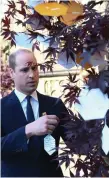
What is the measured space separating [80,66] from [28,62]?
45 cm

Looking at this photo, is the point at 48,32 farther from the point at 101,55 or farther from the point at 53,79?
the point at 53,79

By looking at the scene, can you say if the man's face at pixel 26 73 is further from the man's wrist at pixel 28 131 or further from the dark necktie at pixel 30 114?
the man's wrist at pixel 28 131

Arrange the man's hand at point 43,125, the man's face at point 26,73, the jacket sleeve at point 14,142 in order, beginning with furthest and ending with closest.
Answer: the man's face at point 26,73 < the jacket sleeve at point 14,142 < the man's hand at point 43,125

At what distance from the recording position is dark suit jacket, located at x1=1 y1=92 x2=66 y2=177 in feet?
5.66

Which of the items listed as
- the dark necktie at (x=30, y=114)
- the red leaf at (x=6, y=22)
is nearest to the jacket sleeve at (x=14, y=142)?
the dark necktie at (x=30, y=114)

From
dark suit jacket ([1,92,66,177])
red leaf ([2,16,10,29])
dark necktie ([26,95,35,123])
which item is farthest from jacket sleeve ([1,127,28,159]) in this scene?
red leaf ([2,16,10,29])

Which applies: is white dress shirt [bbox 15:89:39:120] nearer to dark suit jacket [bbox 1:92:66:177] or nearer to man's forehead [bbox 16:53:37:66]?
dark suit jacket [bbox 1:92:66:177]

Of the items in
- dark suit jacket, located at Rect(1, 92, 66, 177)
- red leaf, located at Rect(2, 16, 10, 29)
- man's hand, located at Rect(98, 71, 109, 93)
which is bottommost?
dark suit jacket, located at Rect(1, 92, 66, 177)

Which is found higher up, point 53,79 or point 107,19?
point 107,19

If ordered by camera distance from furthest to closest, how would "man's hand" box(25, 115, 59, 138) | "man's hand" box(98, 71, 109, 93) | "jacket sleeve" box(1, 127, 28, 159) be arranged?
"jacket sleeve" box(1, 127, 28, 159) < "man's hand" box(25, 115, 59, 138) < "man's hand" box(98, 71, 109, 93)

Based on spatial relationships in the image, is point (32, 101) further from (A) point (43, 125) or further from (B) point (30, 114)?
(A) point (43, 125)

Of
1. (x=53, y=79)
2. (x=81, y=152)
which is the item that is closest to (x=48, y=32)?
(x=81, y=152)

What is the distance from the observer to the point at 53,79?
225 inches

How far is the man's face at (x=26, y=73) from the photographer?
187 cm
